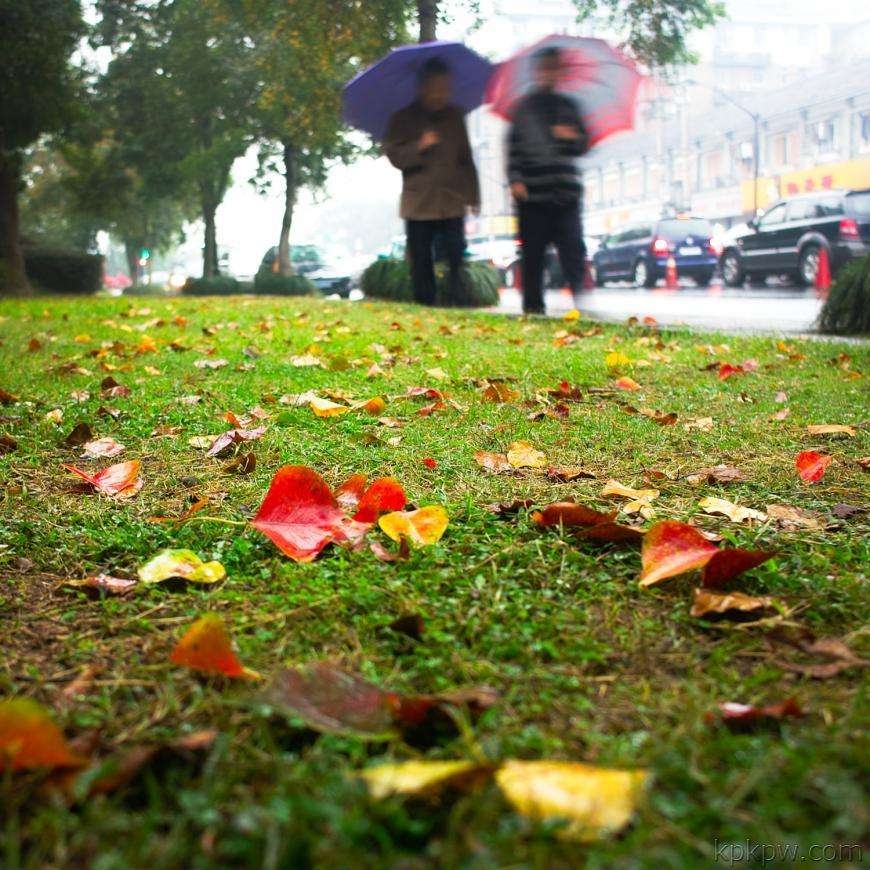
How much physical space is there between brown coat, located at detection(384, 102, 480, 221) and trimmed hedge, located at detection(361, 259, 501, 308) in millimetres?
2318

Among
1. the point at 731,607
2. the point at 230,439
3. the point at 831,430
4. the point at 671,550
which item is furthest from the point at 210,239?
the point at 731,607

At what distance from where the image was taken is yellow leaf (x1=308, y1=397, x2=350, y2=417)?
3.55m

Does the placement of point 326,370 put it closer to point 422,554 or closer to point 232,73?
point 422,554

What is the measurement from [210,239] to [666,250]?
Result: 1727cm

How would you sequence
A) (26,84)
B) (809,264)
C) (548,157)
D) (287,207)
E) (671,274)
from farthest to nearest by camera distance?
1. (287,207)
2. (671,274)
3. (809,264)
4. (26,84)
5. (548,157)

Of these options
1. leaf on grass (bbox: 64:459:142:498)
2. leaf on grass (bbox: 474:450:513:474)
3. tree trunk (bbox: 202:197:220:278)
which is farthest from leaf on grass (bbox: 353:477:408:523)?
tree trunk (bbox: 202:197:220:278)

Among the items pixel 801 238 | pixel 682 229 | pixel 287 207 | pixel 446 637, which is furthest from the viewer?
pixel 287 207

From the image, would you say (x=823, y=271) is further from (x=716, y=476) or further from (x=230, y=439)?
(x=230, y=439)

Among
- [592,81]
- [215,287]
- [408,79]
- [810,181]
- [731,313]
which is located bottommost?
[731,313]

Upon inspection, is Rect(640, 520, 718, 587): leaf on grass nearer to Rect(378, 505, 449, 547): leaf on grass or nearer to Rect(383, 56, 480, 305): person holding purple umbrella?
Rect(378, 505, 449, 547): leaf on grass

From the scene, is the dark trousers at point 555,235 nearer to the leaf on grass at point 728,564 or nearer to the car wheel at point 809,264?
the leaf on grass at point 728,564

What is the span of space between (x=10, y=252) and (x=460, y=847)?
20.7 meters

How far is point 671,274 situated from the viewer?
76.9ft

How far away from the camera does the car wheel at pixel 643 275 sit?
24109 mm
